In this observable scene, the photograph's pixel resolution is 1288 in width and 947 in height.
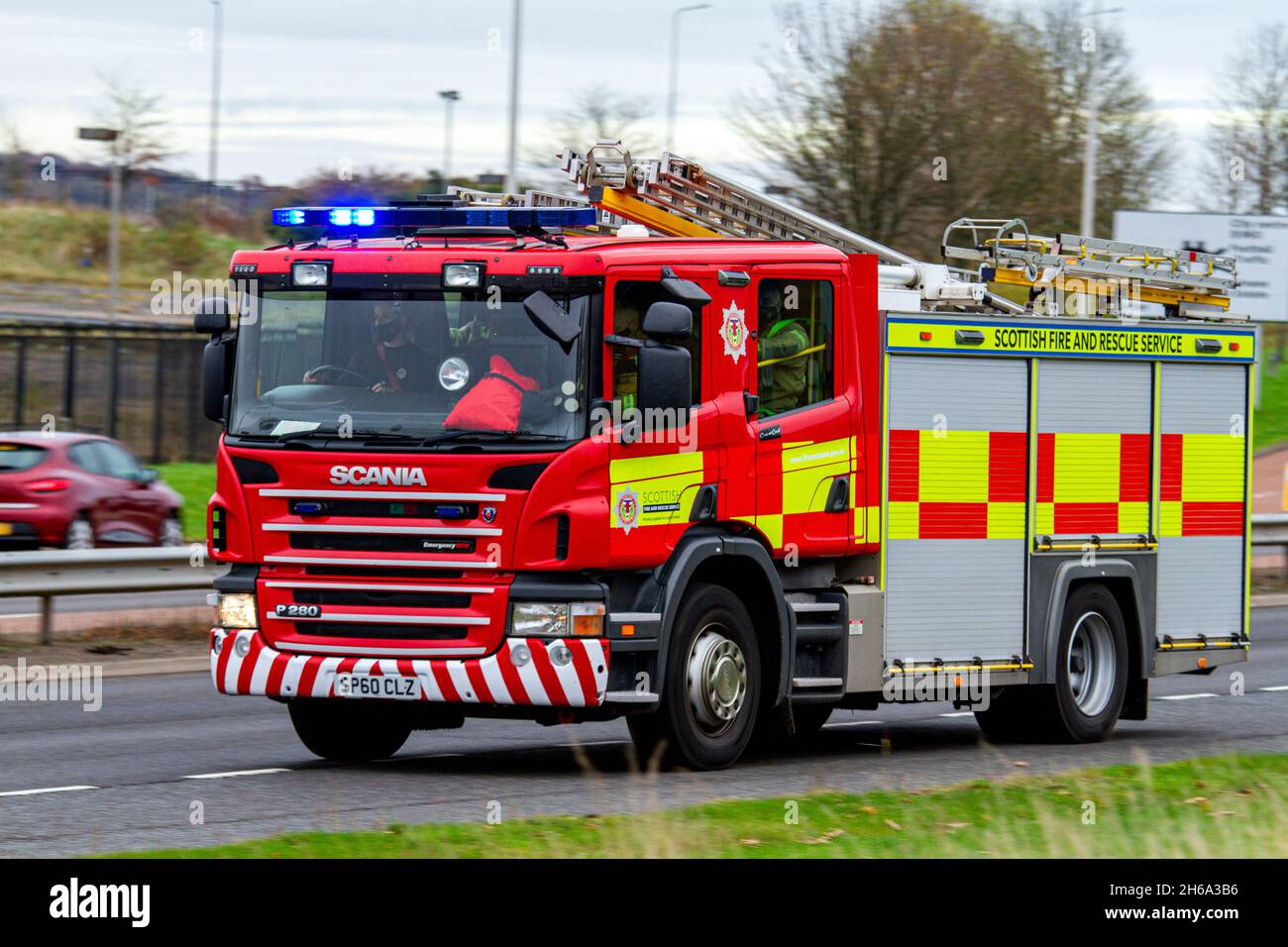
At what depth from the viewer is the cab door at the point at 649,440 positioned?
33.7 feet

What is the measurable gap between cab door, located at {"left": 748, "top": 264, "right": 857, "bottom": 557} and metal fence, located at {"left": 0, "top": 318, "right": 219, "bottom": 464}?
24540 millimetres

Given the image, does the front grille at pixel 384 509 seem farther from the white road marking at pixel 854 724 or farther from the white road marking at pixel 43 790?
the white road marking at pixel 854 724

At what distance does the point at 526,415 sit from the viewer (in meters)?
10.2

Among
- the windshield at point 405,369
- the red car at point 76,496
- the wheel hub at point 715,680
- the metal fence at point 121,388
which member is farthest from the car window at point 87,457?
the wheel hub at point 715,680

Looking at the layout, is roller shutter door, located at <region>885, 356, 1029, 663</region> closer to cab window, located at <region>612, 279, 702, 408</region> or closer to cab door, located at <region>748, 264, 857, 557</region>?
cab door, located at <region>748, 264, 857, 557</region>

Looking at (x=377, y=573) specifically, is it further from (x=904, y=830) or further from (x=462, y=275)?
(x=904, y=830)

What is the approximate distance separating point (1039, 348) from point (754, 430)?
258 centimetres

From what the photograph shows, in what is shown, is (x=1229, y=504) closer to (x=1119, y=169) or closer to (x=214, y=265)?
(x=1119, y=169)

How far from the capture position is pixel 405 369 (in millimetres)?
10438

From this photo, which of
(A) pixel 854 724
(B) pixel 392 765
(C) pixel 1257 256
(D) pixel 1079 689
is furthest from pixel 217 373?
(C) pixel 1257 256

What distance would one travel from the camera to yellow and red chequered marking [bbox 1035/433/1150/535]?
1293 centimetres

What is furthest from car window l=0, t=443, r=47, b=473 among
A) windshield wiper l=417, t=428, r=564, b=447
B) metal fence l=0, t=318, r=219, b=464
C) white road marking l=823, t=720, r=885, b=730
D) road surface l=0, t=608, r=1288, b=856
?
windshield wiper l=417, t=428, r=564, b=447

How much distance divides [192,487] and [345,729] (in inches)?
875
